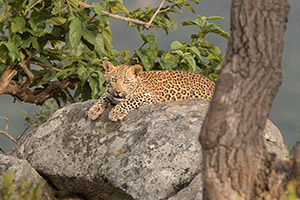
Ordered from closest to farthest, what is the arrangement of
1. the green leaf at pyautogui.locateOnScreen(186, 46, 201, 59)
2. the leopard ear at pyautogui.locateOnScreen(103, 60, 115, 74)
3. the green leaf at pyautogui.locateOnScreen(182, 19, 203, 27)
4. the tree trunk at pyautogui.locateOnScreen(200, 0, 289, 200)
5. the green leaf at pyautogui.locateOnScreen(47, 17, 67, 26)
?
the tree trunk at pyautogui.locateOnScreen(200, 0, 289, 200)
the leopard ear at pyautogui.locateOnScreen(103, 60, 115, 74)
the green leaf at pyautogui.locateOnScreen(47, 17, 67, 26)
the green leaf at pyautogui.locateOnScreen(186, 46, 201, 59)
the green leaf at pyautogui.locateOnScreen(182, 19, 203, 27)

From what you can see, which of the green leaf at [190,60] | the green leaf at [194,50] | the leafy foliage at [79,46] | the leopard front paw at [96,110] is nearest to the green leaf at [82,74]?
the leafy foliage at [79,46]

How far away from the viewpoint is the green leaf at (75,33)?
27.9 ft

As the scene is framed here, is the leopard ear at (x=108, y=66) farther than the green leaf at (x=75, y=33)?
No

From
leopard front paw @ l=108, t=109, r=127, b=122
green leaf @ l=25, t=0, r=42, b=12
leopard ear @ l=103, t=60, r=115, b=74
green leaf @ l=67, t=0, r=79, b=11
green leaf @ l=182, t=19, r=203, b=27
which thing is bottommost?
leopard front paw @ l=108, t=109, r=127, b=122

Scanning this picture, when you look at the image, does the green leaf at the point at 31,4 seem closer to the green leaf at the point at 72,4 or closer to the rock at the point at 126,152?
the green leaf at the point at 72,4

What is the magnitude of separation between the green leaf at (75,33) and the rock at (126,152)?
1104 millimetres

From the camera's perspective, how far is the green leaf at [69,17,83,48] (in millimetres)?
8500

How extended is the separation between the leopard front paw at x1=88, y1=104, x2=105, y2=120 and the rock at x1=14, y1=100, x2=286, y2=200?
0.29 feet

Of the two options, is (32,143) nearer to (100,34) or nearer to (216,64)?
(100,34)

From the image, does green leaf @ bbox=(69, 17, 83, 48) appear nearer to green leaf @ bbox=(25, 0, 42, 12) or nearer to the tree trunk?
green leaf @ bbox=(25, 0, 42, 12)

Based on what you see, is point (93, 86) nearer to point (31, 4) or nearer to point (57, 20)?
point (57, 20)

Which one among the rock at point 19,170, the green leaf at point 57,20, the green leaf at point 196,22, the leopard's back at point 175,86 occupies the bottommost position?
the rock at point 19,170

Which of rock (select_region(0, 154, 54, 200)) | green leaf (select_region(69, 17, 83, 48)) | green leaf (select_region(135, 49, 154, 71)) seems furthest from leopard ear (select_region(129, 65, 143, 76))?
rock (select_region(0, 154, 54, 200))

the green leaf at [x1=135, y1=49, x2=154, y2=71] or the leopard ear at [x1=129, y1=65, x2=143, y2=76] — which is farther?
the green leaf at [x1=135, y1=49, x2=154, y2=71]
